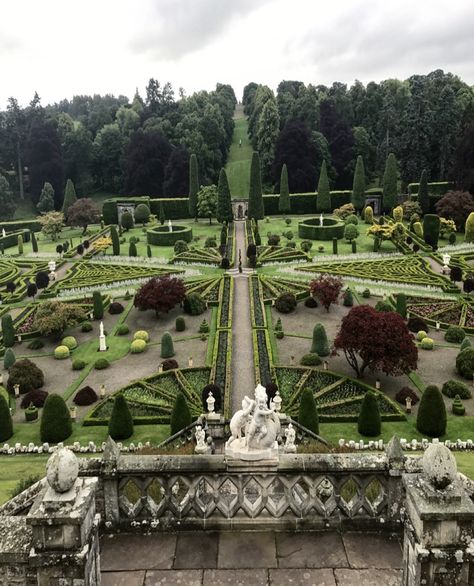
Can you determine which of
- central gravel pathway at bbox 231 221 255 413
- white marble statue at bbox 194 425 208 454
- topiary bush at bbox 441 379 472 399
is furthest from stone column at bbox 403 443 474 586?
topiary bush at bbox 441 379 472 399

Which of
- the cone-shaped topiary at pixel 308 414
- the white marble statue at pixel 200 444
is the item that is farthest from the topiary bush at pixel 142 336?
the white marble statue at pixel 200 444

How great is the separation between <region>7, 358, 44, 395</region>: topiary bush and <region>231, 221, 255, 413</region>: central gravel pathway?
1144 centimetres

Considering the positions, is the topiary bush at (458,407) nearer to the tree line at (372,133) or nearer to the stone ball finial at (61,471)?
the stone ball finial at (61,471)

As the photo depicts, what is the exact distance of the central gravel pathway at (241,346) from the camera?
29.7m

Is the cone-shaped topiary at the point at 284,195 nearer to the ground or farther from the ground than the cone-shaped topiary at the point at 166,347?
farther from the ground

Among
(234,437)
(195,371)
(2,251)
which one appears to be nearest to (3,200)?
(2,251)

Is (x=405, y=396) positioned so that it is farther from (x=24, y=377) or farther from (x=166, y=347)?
(x=24, y=377)

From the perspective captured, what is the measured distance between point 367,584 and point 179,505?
10.7 ft

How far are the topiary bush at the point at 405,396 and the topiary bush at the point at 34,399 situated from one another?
19022 mm

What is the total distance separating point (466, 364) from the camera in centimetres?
3084

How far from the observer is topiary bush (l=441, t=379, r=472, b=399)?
2870 centimetres

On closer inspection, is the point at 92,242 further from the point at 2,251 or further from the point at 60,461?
the point at 60,461

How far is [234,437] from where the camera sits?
34.9ft

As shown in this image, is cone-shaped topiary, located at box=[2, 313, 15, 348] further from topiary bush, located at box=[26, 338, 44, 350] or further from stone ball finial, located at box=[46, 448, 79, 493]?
stone ball finial, located at box=[46, 448, 79, 493]
